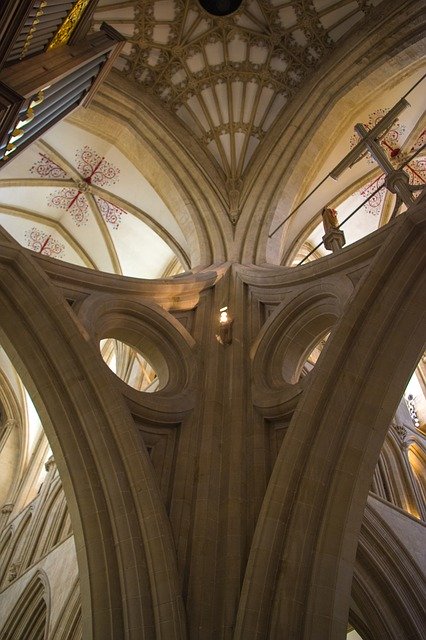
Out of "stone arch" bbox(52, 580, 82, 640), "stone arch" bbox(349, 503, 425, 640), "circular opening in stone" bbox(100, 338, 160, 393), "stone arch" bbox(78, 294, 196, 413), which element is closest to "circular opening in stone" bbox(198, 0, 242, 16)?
"circular opening in stone" bbox(100, 338, 160, 393)

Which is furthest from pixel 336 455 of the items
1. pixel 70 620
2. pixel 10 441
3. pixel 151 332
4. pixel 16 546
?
pixel 10 441

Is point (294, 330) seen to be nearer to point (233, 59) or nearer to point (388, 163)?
point (388, 163)

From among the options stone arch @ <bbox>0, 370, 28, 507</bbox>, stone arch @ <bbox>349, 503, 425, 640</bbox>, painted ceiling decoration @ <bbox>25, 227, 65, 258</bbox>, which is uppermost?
painted ceiling decoration @ <bbox>25, 227, 65, 258</bbox>

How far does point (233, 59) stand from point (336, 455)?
30.3ft

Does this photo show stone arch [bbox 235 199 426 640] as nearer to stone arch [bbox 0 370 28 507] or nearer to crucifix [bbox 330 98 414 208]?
crucifix [bbox 330 98 414 208]

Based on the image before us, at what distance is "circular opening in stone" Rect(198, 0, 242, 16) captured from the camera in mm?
11578

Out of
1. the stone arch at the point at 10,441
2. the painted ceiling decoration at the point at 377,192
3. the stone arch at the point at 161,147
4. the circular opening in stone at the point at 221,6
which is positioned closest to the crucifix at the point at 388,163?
the stone arch at the point at 161,147

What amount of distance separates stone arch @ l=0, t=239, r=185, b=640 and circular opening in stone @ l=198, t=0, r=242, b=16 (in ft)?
24.4

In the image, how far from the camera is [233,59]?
39.3 ft

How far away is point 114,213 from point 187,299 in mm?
5818

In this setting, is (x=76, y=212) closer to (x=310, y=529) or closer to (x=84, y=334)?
(x=84, y=334)

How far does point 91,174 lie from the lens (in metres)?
12.7

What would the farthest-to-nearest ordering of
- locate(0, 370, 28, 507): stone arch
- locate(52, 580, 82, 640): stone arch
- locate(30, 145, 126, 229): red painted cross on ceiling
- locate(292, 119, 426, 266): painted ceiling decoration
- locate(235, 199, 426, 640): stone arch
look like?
locate(0, 370, 28, 507): stone arch < locate(292, 119, 426, 266): painted ceiling decoration < locate(30, 145, 126, 229): red painted cross on ceiling < locate(52, 580, 82, 640): stone arch < locate(235, 199, 426, 640): stone arch

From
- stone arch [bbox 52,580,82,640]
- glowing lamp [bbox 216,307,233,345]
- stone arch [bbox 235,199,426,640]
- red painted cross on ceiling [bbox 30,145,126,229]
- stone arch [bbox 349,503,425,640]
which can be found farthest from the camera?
red painted cross on ceiling [bbox 30,145,126,229]
